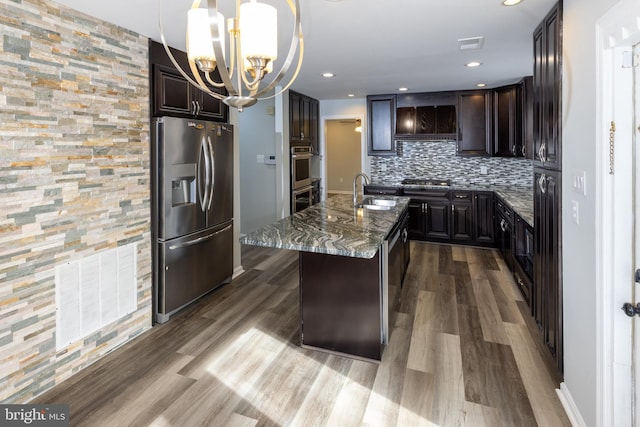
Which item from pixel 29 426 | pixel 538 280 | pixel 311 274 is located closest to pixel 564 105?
pixel 538 280

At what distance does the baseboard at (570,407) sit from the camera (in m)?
1.89

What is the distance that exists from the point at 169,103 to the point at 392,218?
2141 mm

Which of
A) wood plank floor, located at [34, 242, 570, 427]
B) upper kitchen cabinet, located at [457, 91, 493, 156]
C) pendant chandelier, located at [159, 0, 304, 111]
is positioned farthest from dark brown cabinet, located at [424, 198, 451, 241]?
pendant chandelier, located at [159, 0, 304, 111]

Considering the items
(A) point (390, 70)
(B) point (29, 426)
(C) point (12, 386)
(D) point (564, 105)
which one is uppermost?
(A) point (390, 70)

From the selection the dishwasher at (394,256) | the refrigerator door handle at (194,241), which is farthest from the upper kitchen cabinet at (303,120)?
the dishwasher at (394,256)

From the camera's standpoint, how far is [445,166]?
6152mm

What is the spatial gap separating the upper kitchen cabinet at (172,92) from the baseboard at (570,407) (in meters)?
3.44

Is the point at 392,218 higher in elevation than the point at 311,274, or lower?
higher

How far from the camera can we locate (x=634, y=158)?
1.55 metres

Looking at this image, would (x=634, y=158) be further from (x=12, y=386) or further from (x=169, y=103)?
(x=12, y=386)

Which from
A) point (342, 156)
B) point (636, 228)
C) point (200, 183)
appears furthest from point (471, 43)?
point (342, 156)

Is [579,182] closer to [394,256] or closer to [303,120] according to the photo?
[394,256]

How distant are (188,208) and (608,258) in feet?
9.78

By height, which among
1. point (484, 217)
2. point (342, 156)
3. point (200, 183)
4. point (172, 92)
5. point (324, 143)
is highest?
point (342, 156)
